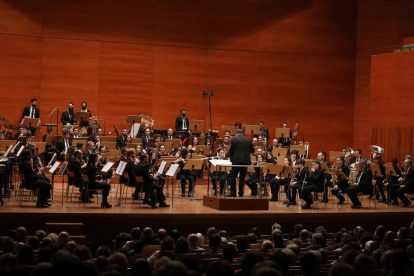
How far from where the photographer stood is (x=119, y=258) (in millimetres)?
4965

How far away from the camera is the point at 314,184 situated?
11977 millimetres

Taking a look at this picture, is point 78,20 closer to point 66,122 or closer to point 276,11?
point 66,122

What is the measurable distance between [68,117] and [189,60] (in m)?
4.62

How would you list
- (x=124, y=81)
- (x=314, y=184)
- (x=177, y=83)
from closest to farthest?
(x=314, y=184) < (x=124, y=81) < (x=177, y=83)

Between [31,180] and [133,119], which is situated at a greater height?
[133,119]

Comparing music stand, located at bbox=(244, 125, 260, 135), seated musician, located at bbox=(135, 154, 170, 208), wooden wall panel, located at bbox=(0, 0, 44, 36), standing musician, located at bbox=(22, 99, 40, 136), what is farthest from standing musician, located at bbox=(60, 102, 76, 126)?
seated musician, located at bbox=(135, 154, 170, 208)

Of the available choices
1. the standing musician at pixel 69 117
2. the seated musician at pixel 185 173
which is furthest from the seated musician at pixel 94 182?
the standing musician at pixel 69 117

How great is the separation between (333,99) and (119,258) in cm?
1605

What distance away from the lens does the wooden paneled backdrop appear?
55.8 feet

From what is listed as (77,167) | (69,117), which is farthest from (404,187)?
(69,117)

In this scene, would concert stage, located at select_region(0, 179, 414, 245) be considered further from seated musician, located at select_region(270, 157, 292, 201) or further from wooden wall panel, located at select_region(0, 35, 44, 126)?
wooden wall panel, located at select_region(0, 35, 44, 126)

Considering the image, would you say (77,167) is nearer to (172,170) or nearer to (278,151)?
(172,170)

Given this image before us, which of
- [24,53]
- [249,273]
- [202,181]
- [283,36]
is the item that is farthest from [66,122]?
[249,273]

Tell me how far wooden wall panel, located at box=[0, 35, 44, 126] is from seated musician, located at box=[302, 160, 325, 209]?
29.9ft
